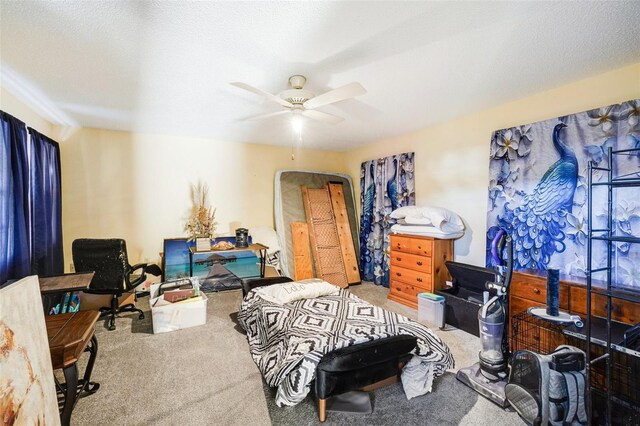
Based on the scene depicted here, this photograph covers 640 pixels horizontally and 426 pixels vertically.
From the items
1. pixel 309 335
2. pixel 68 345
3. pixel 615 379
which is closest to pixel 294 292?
pixel 309 335

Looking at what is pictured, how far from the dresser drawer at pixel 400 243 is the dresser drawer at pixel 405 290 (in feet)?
1.52

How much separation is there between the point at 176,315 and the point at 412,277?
2846mm

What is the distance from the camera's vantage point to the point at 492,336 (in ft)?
6.61

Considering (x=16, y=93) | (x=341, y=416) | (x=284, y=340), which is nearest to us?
(x=341, y=416)

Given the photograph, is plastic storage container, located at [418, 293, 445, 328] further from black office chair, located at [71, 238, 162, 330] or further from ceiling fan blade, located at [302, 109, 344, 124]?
black office chair, located at [71, 238, 162, 330]

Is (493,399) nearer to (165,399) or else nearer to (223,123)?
(165,399)

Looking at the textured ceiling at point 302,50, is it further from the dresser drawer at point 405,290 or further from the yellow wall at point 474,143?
the dresser drawer at point 405,290

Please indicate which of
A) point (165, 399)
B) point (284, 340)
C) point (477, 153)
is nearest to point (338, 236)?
point (477, 153)

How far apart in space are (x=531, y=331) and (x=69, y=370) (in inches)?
128

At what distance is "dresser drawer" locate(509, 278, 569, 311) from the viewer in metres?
2.12

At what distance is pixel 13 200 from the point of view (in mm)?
2463

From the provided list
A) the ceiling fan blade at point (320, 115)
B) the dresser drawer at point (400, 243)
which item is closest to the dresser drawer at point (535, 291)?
the dresser drawer at point (400, 243)

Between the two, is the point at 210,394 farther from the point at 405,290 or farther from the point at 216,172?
the point at 216,172

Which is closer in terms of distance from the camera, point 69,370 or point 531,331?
point 69,370
